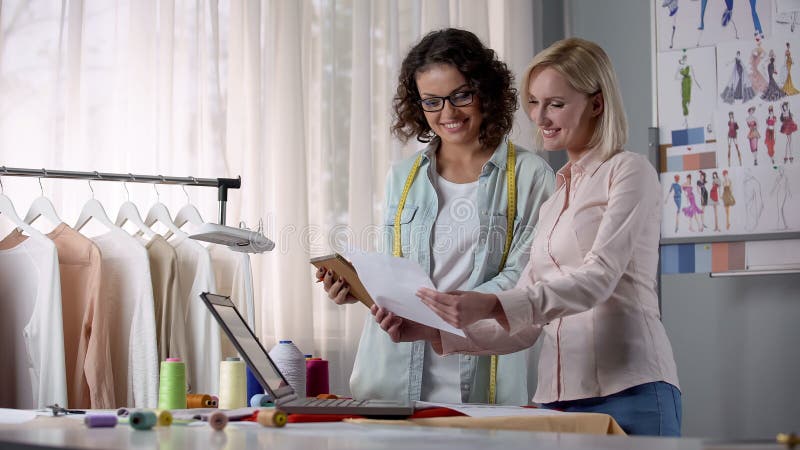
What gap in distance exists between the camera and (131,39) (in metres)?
3.02

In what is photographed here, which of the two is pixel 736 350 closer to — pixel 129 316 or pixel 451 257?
pixel 451 257

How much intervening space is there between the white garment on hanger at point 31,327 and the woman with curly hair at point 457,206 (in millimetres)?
864

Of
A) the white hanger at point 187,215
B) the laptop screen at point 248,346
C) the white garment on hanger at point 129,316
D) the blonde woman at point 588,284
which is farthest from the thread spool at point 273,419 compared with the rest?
the white hanger at point 187,215

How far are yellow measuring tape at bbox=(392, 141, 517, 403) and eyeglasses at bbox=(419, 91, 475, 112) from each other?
0.14 m

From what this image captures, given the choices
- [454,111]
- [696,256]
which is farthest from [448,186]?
[696,256]

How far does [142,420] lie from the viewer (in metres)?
1.22

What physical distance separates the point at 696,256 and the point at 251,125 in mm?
1624

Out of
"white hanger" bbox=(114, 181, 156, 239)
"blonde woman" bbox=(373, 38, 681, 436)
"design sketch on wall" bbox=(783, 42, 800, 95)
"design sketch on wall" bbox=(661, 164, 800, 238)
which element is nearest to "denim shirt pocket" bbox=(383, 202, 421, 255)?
"blonde woman" bbox=(373, 38, 681, 436)

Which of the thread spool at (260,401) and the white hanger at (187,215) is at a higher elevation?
the white hanger at (187,215)

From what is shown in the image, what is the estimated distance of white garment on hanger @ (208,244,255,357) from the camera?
2.67 metres

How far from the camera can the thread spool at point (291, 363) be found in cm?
191

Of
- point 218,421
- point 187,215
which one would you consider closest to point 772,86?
point 187,215

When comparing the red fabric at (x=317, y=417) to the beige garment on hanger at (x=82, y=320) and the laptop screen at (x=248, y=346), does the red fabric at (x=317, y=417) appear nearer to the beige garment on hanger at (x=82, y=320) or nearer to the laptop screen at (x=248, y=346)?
the laptop screen at (x=248, y=346)

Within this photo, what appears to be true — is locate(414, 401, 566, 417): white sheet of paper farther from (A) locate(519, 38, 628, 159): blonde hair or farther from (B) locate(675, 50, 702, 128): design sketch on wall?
(B) locate(675, 50, 702, 128): design sketch on wall
